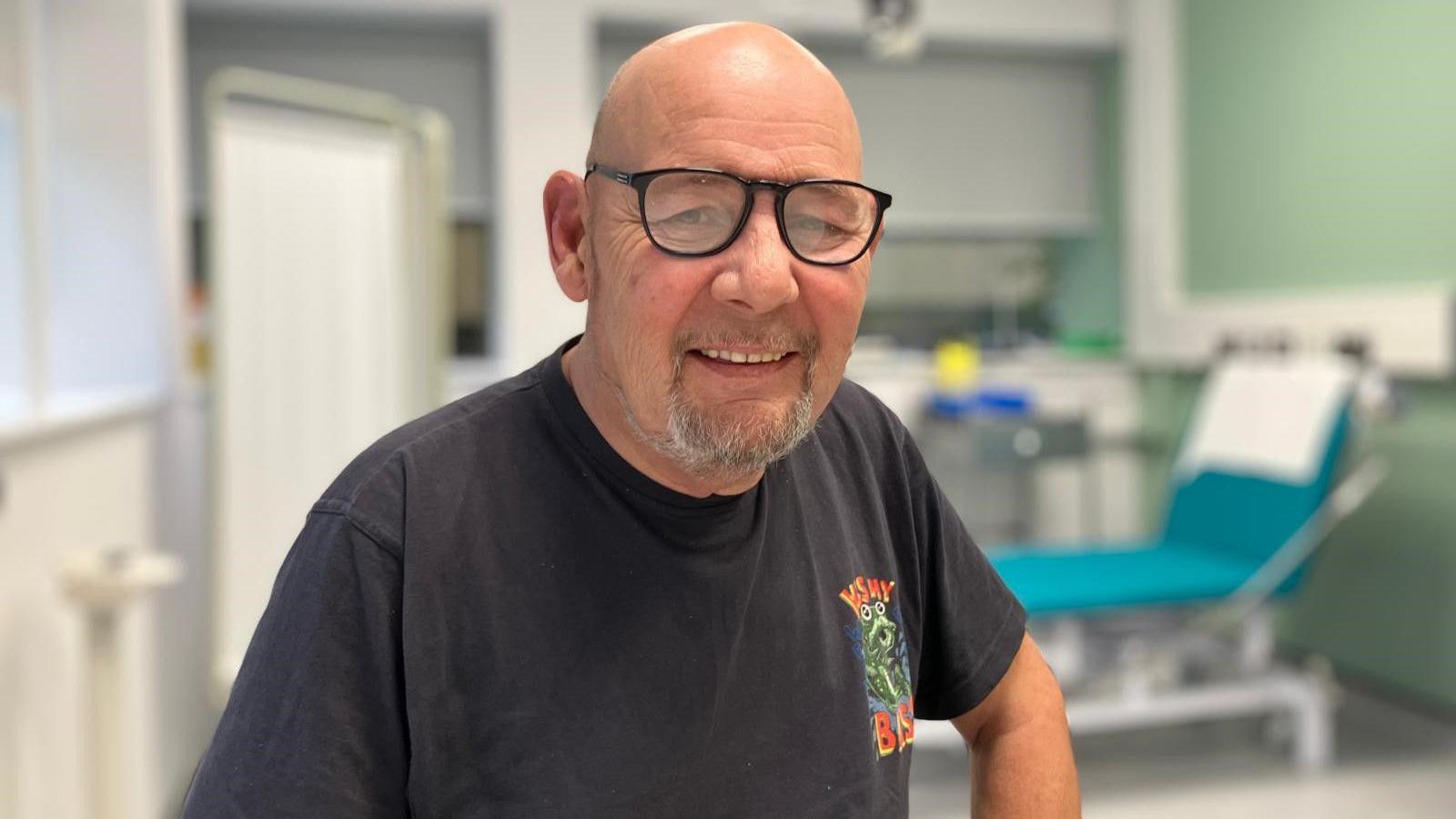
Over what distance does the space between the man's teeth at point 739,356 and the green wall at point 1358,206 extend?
3049mm

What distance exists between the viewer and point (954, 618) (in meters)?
1.11

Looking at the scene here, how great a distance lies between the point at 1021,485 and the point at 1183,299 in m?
0.98

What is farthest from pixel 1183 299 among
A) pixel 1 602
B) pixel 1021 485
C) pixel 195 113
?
pixel 1 602

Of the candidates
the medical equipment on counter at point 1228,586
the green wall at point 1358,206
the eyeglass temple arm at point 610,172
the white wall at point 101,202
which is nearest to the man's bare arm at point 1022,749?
the eyeglass temple arm at point 610,172

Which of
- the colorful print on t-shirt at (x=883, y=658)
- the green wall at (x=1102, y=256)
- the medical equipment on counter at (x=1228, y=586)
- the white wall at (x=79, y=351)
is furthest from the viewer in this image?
the green wall at (x=1102, y=256)

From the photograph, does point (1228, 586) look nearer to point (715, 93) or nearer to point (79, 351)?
point (715, 93)

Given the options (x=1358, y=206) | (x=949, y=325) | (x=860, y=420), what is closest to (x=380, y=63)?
(x=949, y=325)

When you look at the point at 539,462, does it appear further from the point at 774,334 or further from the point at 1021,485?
the point at 1021,485

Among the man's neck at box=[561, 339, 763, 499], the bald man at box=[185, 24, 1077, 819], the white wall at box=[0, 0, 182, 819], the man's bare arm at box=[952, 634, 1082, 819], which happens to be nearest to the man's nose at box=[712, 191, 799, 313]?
the bald man at box=[185, 24, 1077, 819]

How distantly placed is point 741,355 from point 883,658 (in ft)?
1.04

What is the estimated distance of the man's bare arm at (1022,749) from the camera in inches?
43.4

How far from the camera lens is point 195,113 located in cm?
427

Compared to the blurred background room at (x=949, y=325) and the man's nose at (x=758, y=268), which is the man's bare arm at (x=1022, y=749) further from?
the blurred background room at (x=949, y=325)

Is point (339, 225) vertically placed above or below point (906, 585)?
above
